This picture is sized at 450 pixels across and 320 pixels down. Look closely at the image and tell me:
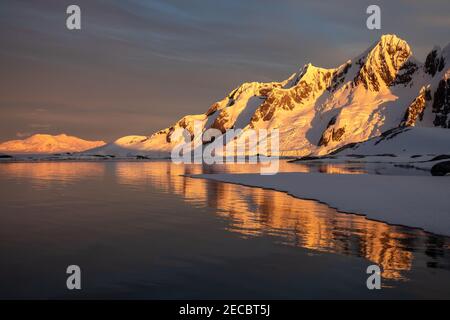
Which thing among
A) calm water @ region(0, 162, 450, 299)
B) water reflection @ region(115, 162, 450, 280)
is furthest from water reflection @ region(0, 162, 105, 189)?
→ water reflection @ region(115, 162, 450, 280)

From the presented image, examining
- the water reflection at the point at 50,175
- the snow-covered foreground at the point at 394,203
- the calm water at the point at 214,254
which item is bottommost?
the calm water at the point at 214,254

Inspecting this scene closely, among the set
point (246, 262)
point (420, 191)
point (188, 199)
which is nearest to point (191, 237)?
point (246, 262)

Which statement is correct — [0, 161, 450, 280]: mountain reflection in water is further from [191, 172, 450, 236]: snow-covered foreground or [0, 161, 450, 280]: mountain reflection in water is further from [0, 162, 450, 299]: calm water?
[191, 172, 450, 236]: snow-covered foreground

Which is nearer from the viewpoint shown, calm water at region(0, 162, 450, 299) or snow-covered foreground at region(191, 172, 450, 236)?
calm water at region(0, 162, 450, 299)

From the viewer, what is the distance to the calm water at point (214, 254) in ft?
41.9

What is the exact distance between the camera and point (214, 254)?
16.8m

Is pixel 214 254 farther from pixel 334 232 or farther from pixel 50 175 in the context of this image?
pixel 50 175

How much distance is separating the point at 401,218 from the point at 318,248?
29.6ft

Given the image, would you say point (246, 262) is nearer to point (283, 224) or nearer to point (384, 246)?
point (384, 246)

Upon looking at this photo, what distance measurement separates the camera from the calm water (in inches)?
502

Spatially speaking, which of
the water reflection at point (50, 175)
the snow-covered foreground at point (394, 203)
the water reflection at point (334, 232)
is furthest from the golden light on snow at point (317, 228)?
the water reflection at point (50, 175)

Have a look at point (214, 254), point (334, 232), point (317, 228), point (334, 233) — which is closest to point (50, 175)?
point (317, 228)

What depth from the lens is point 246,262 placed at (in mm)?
15711

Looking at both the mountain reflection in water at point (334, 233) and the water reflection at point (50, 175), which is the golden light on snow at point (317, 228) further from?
the water reflection at point (50, 175)
